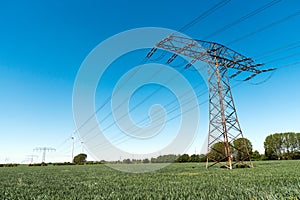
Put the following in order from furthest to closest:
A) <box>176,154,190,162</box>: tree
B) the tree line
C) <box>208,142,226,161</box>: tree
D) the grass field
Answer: the tree line < <box>176,154,190,162</box>: tree < <box>208,142,226,161</box>: tree < the grass field

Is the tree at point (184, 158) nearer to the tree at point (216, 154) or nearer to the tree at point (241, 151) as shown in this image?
the tree at point (216, 154)

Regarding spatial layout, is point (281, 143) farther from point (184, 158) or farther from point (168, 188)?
point (168, 188)

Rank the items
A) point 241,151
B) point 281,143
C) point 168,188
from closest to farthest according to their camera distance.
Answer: point 168,188 → point 241,151 → point 281,143

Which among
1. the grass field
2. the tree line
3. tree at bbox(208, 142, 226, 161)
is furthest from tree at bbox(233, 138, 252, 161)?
the tree line

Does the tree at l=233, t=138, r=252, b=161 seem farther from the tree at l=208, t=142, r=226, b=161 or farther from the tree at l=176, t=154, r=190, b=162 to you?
the tree at l=176, t=154, r=190, b=162

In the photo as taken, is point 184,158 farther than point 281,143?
No

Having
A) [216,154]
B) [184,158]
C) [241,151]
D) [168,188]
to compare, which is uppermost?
[241,151]

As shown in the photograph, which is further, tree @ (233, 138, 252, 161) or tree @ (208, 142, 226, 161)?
tree @ (208, 142, 226, 161)

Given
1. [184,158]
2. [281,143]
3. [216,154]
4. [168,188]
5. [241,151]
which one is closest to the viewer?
[168,188]

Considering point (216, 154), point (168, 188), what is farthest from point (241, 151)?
point (216, 154)

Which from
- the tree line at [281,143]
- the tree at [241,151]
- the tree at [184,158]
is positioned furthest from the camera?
the tree line at [281,143]

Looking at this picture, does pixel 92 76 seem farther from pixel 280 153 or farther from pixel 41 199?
pixel 280 153

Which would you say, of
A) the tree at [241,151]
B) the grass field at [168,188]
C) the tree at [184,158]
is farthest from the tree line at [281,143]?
the grass field at [168,188]

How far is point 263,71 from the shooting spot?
18.4m
